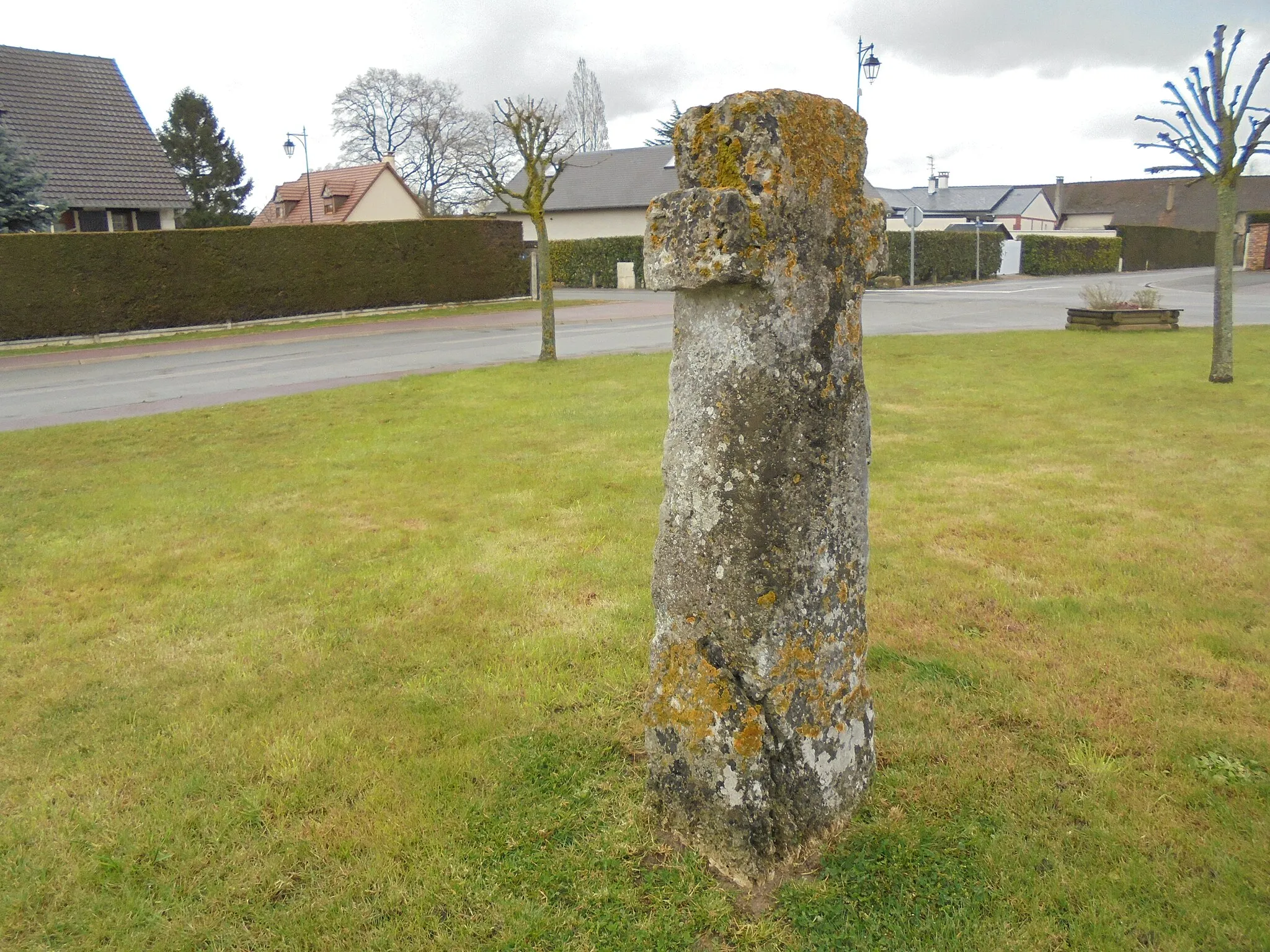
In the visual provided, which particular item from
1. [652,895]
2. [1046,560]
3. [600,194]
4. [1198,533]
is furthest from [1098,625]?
[600,194]

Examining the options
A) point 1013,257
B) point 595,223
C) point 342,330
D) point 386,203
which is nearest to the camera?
point 342,330

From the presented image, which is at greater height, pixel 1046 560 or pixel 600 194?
pixel 600 194

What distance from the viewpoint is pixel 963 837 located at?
323 centimetres

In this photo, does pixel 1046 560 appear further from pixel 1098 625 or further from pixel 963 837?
pixel 963 837

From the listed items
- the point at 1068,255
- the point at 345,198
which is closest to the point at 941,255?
the point at 1068,255

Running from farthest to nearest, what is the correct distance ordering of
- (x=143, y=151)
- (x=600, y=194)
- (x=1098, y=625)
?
(x=600, y=194) → (x=143, y=151) → (x=1098, y=625)

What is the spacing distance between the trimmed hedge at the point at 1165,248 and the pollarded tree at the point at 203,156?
161 ft

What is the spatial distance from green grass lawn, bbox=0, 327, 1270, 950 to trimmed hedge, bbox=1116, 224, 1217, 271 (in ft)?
174

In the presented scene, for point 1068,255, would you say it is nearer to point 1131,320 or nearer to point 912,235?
point 912,235

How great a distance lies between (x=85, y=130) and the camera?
1234 inches

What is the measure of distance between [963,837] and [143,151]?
36622 mm

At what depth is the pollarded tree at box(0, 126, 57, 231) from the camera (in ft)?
77.3

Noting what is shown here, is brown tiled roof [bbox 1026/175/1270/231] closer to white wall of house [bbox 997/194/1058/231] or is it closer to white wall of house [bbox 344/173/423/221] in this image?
white wall of house [bbox 997/194/1058/231]

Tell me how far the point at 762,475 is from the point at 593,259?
1584 inches
